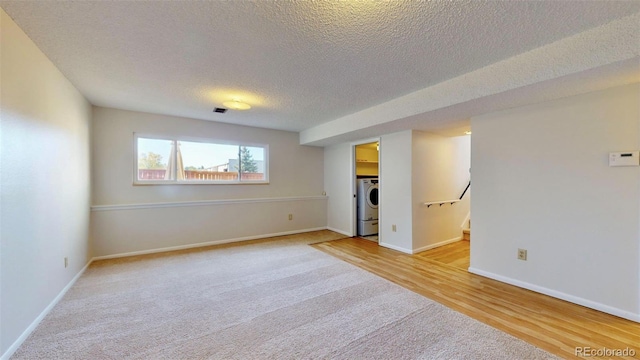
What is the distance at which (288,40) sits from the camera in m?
1.84

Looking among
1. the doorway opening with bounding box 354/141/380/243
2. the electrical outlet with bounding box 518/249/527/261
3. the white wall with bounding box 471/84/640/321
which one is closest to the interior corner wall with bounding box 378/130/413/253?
the doorway opening with bounding box 354/141/380/243

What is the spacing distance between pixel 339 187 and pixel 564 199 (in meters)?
3.60

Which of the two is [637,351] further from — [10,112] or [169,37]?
[10,112]

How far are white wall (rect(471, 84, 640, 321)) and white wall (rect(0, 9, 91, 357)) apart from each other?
Answer: 4209 millimetres

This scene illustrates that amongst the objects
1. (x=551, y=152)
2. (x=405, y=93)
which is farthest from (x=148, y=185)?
(x=551, y=152)

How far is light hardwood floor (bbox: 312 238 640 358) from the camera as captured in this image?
5.75 ft

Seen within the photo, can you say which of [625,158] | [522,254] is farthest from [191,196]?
[625,158]

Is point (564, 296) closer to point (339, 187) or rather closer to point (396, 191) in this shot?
point (396, 191)

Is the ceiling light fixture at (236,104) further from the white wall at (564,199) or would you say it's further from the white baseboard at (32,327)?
the white wall at (564,199)

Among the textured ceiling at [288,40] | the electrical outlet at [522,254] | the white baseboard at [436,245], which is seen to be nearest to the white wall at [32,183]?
the textured ceiling at [288,40]

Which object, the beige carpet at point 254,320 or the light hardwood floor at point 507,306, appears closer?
the beige carpet at point 254,320

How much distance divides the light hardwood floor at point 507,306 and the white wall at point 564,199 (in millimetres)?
209

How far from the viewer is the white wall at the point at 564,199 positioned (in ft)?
6.68

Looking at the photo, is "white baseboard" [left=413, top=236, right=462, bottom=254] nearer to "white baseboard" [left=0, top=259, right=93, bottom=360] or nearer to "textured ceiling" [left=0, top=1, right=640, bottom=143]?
"textured ceiling" [left=0, top=1, right=640, bottom=143]
